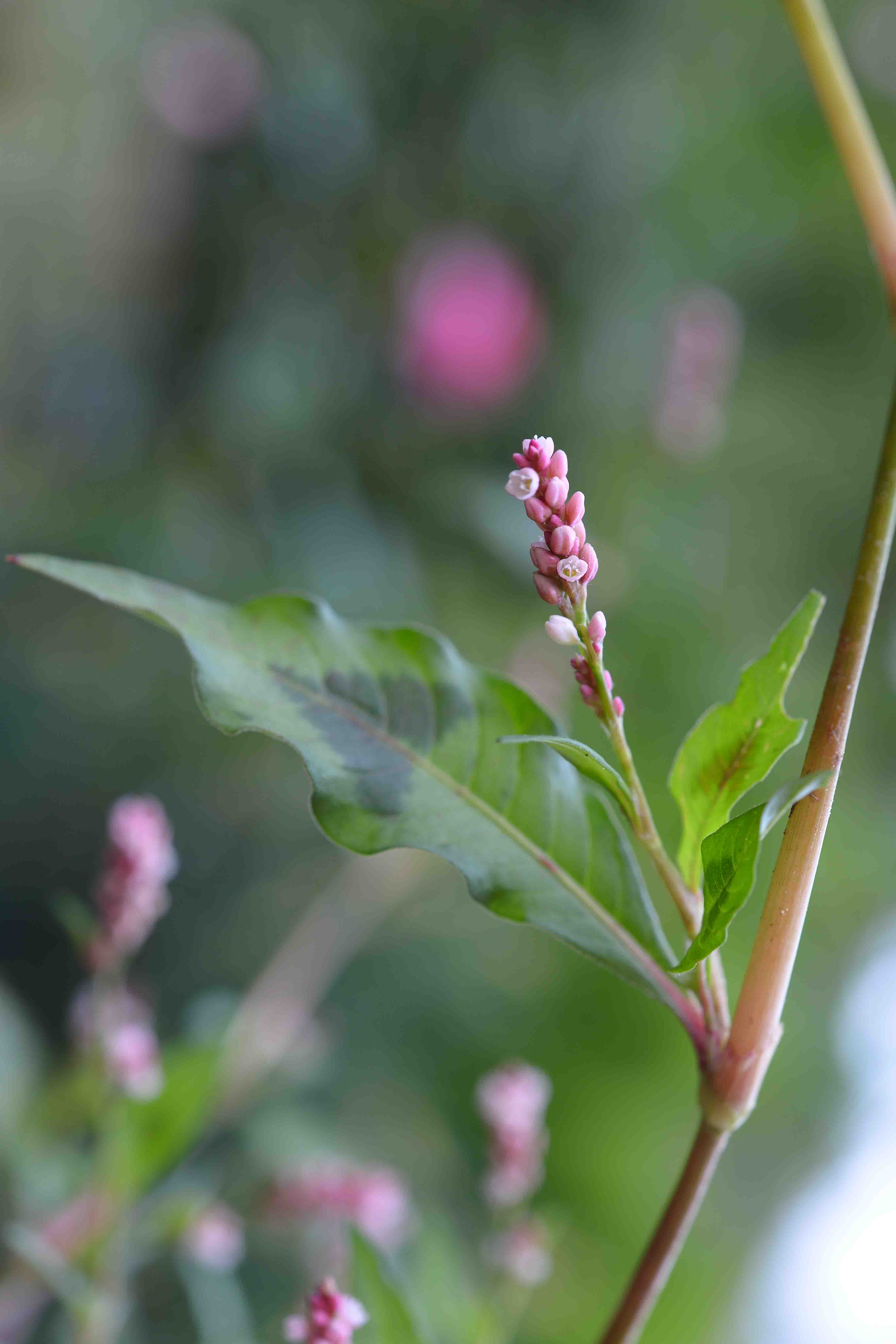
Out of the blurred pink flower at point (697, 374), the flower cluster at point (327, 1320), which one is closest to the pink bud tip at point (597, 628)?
the flower cluster at point (327, 1320)

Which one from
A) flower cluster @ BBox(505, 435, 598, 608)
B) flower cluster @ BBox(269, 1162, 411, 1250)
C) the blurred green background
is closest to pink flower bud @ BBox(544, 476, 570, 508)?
flower cluster @ BBox(505, 435, 598, 608)

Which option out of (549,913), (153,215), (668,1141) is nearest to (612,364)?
(153,215)

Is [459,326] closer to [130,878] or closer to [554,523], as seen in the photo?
[130,878]

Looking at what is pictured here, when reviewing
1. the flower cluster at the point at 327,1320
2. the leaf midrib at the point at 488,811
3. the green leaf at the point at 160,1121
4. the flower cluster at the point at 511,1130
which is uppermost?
the leaf midrib at the point at 488,811

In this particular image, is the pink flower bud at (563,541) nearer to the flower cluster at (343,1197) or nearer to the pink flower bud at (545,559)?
the pink flower bud at (545,559)

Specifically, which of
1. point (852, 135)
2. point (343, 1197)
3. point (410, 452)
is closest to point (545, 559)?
point (852, 135)

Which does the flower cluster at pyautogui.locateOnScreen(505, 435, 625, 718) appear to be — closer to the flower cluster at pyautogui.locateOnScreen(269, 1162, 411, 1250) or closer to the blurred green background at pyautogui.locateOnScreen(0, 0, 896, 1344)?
the flower cluster at pyautogui.locateOnScreen(269, 1162, 411, 1250)

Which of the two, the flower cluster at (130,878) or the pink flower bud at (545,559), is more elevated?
the pink flower bud at (545,559)

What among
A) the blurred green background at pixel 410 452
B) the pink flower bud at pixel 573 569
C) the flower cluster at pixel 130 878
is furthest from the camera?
the blurred green background at pixel 410 452

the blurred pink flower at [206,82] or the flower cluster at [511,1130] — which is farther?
the blurred pink flower at [206,82]
